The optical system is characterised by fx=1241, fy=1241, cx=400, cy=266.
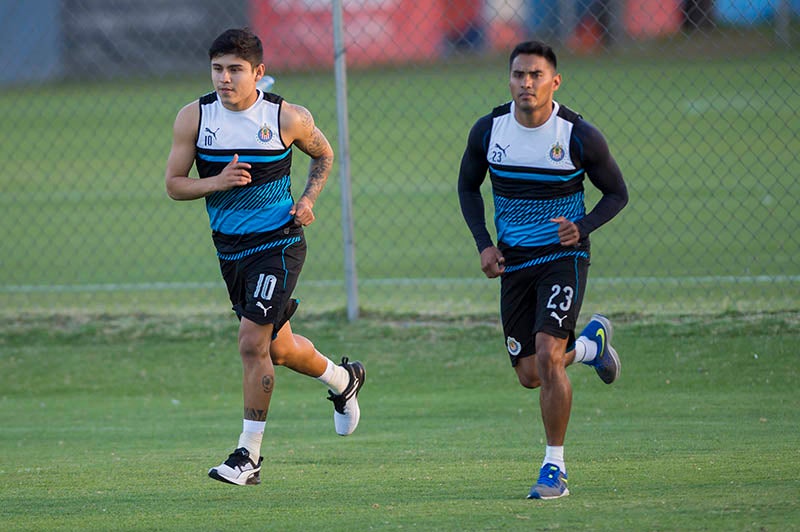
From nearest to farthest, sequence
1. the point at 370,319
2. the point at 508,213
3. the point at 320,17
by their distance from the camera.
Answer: the point at 508,213 → the point at 370,319 → the point at 320,17

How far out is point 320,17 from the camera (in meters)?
26.6

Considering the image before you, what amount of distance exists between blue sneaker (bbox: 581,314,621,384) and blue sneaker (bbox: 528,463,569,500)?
1649 millimetres

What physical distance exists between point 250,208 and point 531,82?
1650 millimetres

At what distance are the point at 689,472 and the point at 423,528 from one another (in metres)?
1.65

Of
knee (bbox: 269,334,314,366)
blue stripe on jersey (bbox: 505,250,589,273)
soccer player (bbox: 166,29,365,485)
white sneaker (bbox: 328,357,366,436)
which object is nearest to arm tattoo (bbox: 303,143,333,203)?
soccer player (bbox: 166,29,365,485)

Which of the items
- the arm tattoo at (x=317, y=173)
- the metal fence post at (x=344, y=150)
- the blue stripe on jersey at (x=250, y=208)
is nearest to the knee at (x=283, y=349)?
the blue stripe on jersey at (x=250, y=208)

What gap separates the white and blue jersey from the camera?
20.8 ft

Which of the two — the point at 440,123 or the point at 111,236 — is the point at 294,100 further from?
the point at 111,236

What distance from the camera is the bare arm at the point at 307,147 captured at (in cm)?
675

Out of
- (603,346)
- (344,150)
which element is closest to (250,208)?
(603,346)

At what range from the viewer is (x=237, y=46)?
6.61m

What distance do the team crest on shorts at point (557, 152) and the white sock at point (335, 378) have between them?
2.02 metres

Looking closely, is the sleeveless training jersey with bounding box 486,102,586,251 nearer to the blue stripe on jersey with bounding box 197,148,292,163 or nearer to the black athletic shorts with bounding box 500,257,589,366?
the black athletic shorts with bounding box 500,257,589,366

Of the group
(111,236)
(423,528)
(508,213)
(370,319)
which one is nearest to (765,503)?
(423,528)
